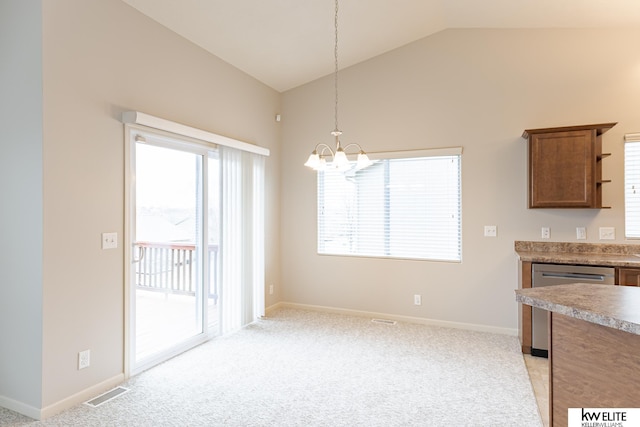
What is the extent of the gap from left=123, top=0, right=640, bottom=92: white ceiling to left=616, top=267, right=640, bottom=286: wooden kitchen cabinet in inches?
96.0

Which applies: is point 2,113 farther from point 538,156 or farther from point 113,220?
point 538,156

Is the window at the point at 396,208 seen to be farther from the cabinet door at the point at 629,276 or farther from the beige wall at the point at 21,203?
the beige wall at the point at 21,203

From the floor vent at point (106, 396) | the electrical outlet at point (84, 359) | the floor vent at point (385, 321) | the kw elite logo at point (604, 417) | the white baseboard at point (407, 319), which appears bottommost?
the floor vent at point (106, 396)

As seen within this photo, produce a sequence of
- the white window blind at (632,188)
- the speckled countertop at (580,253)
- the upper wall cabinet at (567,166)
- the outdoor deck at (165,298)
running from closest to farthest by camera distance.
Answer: the speckled countertop at (580,253) < the outdoor deck at (165,298) < the upper wall cabinet at (567,166) < the white window blind at (632,188)

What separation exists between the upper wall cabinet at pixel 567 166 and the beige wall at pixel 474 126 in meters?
0.29

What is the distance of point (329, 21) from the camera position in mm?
3779

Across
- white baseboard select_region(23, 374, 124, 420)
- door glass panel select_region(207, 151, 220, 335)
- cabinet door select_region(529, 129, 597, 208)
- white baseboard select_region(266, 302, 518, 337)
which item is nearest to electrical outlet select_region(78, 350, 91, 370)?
white baseboard select_region(23, 374, 124, 420)

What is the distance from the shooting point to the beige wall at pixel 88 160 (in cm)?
250

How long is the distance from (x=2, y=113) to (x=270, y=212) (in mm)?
2968

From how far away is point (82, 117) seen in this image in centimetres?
267

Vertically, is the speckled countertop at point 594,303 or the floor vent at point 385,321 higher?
the speckled countertop at point 594,303

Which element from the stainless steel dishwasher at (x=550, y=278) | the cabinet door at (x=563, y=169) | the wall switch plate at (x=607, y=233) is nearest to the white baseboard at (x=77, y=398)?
the stainless steel dishwasher at (x=550, y=278)

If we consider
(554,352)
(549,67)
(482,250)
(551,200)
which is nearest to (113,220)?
(554,352)

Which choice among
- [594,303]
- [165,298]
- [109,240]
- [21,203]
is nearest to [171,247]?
[165,298]
